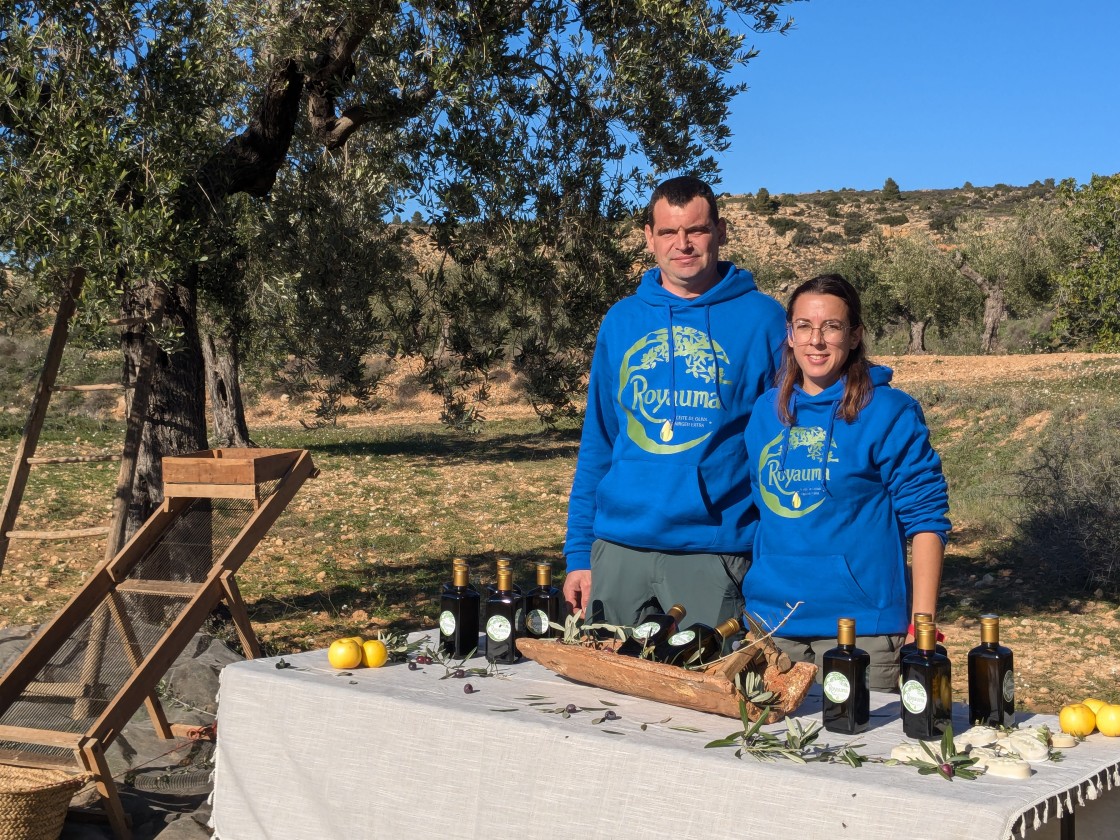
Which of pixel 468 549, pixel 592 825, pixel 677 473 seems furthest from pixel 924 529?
pixel 468 549

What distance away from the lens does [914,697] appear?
279 cm

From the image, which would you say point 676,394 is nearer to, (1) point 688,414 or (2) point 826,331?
(1) point 688,414

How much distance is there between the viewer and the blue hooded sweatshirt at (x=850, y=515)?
335 centimetres

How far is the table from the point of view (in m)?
2.43

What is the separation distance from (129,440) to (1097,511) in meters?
8.15

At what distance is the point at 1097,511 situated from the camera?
10.0 m

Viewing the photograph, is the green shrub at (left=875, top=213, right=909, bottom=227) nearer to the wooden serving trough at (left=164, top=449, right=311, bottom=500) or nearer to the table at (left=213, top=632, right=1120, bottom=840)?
the wooden serving trough at (left=164, top=449, right=311, bottom=500)

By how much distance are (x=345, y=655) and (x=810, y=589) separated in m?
1.48

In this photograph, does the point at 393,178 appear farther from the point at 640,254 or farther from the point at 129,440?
the point at 129,440

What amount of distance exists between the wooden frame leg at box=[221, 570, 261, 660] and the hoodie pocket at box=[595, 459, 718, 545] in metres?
2.04

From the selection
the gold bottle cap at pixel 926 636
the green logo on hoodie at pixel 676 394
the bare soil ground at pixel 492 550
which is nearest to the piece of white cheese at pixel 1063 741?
the gold bottle cap at pixel 926 636

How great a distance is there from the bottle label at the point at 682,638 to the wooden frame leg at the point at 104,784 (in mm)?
2544

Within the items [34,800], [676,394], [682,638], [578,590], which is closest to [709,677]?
[682,638]

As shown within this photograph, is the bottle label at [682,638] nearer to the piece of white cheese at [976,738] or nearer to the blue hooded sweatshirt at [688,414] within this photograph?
the blue hooded sweatshirt at [688,414]
